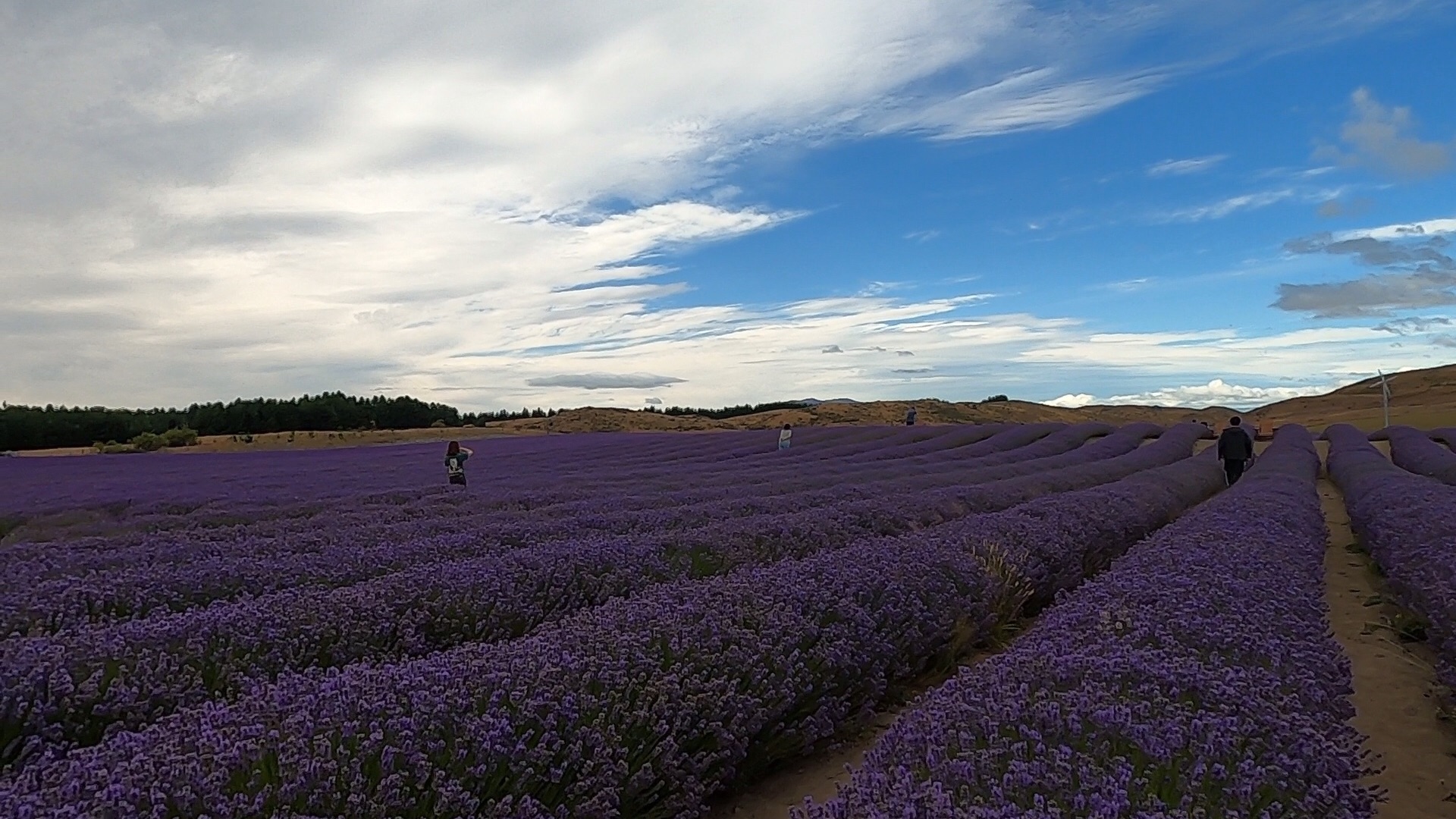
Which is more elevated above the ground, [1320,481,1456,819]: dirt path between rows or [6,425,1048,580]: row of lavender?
[6,425,1048,580]: row of lavender

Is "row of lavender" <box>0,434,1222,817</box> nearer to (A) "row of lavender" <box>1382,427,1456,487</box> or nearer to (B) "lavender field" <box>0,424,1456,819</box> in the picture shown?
(B) "lavender field" <box>0,424,1456,819</box>

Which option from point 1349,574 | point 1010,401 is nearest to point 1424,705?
point 1349,574

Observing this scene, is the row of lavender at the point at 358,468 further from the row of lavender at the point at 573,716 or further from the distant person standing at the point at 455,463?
the row of lavender at the point at 573,716

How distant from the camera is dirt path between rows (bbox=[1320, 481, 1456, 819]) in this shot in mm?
3455

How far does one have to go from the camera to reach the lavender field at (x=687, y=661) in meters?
2.12

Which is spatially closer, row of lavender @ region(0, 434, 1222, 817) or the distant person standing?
row of lavender @ region(0, 434, 1222, 817)

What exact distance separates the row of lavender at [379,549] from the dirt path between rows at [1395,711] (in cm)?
309

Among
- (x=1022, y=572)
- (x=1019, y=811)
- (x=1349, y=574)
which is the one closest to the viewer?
(x=1019, y=811)

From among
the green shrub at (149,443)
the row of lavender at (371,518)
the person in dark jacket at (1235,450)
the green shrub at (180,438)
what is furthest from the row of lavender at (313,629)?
the green shrub at (180,438)

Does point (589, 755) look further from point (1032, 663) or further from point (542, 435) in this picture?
point (542, 435)

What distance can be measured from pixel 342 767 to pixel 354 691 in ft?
1.43

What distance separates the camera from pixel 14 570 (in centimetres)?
541

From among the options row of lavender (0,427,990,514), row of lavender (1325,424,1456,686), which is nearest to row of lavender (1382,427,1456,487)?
row of lavender (1325,424,1456,686)

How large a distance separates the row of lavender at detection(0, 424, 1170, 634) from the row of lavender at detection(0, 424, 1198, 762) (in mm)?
369
